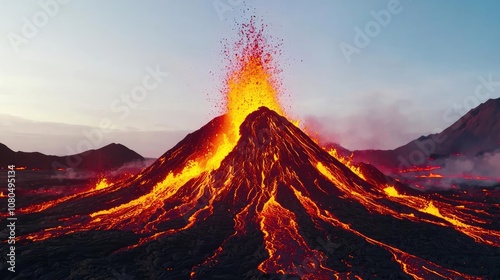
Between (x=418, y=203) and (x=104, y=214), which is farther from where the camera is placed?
(x=418, y=203)

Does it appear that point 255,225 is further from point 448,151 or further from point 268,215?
point 448,151

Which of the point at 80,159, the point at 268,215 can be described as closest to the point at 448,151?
the point at 80,159

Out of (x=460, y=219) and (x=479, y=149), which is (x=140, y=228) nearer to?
(x=460, y=219)

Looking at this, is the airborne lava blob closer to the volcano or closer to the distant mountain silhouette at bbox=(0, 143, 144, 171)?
the volcano

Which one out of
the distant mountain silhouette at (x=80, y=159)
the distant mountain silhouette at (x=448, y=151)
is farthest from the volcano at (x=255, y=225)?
the distant mountain silhouette at (x=448, y=151)

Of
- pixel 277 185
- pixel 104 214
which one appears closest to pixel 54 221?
pixel 104 214

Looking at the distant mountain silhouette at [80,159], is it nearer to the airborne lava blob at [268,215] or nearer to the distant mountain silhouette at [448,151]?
the distant mountain silhouette at [448,151]
